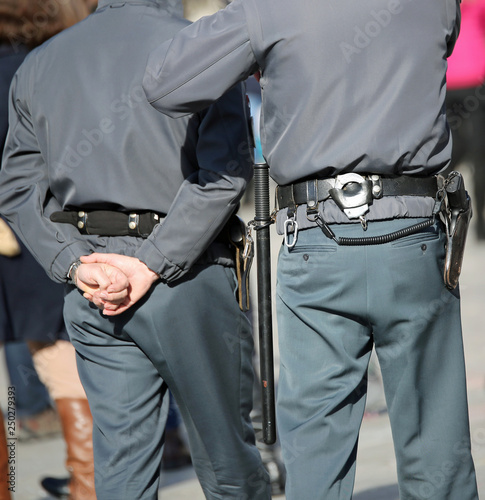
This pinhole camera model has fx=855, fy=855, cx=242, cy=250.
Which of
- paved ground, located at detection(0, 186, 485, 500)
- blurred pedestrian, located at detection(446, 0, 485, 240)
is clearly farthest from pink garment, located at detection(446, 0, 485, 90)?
paved ground, located at detection(0, 186, 485, 500)

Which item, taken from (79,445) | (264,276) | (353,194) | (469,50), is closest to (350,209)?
(353,194)

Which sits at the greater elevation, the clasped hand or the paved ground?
the clasped hand

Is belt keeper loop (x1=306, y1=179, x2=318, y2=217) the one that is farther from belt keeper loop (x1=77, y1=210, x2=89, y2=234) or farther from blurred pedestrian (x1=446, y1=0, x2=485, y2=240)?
blurred pedestrian (x1=446, y1=0, x2=485, y2=240)

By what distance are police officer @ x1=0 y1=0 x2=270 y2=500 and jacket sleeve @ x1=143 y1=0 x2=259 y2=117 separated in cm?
19

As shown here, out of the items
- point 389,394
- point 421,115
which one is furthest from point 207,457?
point 421,115

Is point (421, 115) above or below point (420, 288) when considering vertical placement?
above

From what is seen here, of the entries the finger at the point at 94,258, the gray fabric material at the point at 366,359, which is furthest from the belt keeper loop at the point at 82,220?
the gray fabric material at the point at 366,359

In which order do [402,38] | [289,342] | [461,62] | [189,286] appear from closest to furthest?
[402,38] < [289,342] < [189,286] < [461,62]

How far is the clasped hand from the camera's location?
2.38 m

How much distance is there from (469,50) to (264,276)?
27.2 feet

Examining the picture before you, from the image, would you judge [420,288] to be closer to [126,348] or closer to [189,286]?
[189,286]

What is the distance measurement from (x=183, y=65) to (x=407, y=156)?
2.03ft

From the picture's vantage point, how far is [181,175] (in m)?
2.47

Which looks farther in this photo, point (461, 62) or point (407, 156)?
point (461, 62)
